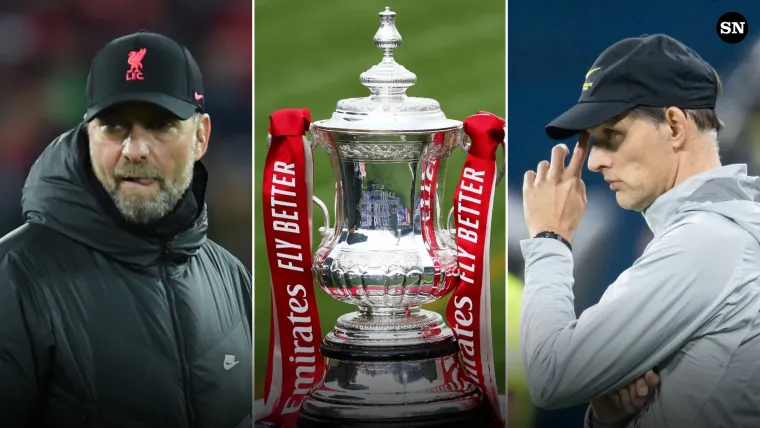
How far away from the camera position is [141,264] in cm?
351

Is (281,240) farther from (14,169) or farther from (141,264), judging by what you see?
(14,169)

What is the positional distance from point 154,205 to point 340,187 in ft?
1.51

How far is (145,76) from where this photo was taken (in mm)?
3480

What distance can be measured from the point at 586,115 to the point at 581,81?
201mm

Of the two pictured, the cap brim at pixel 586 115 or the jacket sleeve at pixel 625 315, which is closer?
the jacket sleeve at pixel 625 315

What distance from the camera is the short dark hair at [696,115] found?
3.39 metres

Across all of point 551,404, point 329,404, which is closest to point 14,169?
point 329,404

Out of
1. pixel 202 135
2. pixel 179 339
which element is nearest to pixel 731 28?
pixel 202 135

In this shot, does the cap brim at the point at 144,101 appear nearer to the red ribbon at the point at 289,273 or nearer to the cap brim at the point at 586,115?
the red ribbon at the point at 289,273

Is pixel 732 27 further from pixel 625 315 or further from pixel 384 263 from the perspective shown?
pixel 384 263

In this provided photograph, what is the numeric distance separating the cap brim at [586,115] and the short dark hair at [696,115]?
31mm

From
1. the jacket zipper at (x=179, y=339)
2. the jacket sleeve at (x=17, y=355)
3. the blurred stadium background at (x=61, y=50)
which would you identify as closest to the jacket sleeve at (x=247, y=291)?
the jacket zipper at (x=179, y=339)

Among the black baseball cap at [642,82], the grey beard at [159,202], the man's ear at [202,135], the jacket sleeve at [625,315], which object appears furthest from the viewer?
the man's ear at [202,135]

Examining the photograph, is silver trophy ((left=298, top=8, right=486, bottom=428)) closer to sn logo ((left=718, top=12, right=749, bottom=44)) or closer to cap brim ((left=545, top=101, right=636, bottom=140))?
cap brim ((left=545, top=101, right=636, bottom=140))
